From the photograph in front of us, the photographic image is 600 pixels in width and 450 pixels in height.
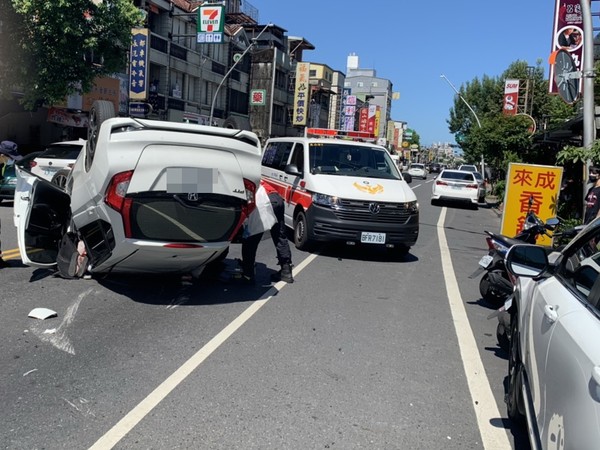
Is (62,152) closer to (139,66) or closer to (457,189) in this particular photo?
(139,66)

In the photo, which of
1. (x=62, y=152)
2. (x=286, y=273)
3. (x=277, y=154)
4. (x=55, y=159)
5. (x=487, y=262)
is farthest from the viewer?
(x=62, y=152)

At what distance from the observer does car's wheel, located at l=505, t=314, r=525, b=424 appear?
11.4 feet

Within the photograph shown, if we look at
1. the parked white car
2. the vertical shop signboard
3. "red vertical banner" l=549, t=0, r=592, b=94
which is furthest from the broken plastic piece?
the vertical shop signboard

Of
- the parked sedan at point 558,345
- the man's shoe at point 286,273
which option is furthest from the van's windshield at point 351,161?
the parked sedan at point 558,345

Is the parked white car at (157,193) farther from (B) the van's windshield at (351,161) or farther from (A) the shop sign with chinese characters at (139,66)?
(A) the shop sign with chinese characters at (139,66)

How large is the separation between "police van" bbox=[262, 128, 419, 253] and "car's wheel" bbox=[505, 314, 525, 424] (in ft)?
17.2

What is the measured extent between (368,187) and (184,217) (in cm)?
448

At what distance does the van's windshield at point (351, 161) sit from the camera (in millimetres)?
10016

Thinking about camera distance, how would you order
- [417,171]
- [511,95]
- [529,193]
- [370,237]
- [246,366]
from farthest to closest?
[417,171] → [511,95] → [529,193] → [370,237] → [246,366]

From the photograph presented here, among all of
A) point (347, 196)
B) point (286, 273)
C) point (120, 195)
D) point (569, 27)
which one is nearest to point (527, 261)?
point (120, 195)

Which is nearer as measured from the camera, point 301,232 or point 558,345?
point 558,345

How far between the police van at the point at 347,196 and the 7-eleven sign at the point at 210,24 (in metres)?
19.7

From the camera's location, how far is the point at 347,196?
362 inches

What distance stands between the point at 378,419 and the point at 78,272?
4.55 metres
